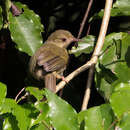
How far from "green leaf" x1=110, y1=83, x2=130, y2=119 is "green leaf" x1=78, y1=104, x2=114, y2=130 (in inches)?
5.4

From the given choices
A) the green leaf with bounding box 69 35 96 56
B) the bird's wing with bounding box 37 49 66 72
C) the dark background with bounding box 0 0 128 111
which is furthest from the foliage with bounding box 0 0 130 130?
the dark background with bounding box 0 0 128 111

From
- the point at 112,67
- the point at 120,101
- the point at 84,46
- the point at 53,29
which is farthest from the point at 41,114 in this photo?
the point at 53,29

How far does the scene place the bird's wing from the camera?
3294 millimetres

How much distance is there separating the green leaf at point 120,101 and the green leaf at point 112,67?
751 mm

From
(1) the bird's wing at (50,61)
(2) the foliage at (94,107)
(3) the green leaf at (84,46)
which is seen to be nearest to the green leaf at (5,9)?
(2) the foliage at (94,107)

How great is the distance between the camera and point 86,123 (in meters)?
1.74

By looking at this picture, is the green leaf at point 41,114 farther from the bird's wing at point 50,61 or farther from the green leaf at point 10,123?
the bird's wing at point 50,61

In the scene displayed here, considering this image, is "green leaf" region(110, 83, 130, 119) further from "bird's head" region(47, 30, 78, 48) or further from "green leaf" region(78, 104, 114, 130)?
"bird's head" region(47, 30, 78, 48)

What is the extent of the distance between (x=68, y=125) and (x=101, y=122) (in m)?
0.20

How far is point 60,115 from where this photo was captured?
183 cm

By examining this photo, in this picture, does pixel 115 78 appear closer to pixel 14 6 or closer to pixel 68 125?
pixel 68 125

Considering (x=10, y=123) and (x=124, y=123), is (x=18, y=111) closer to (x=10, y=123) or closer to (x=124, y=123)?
(x=10, y=123)

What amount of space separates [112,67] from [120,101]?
960 mm

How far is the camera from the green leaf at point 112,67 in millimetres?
2504
